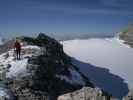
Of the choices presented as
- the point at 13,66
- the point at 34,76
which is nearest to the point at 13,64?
the point at 13,66

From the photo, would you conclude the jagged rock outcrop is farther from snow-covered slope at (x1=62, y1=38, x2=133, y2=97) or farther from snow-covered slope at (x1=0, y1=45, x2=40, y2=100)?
snow-covered slope at (x1=62, y1=38, x2=133, y2=97)

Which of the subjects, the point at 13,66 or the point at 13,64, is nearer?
the point at 13,66

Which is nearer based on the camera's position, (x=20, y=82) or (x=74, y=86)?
(x=20, y=82)

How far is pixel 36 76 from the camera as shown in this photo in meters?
50.4

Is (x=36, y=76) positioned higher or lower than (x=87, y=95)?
lower

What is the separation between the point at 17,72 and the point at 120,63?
116 metres

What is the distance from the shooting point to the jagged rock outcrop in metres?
46.1

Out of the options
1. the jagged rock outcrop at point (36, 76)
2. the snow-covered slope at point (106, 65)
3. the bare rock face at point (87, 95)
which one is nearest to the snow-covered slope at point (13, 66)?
the jagged rock outcrop at point (36, 76)

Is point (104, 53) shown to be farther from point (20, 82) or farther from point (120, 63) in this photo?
point (20, 82)

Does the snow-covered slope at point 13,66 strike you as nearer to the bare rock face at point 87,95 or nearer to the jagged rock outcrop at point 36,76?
the jagged rock outcrop at point 36,76

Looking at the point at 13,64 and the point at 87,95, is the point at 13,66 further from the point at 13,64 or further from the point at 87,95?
the point at 87,95

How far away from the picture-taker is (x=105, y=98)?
22.3m

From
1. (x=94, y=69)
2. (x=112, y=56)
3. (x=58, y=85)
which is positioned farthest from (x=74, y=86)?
(x=112, y=56)

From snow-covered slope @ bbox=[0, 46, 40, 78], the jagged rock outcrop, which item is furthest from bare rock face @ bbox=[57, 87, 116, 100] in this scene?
snow-covered slope @ bbox=[0, 46, 40, 78]
